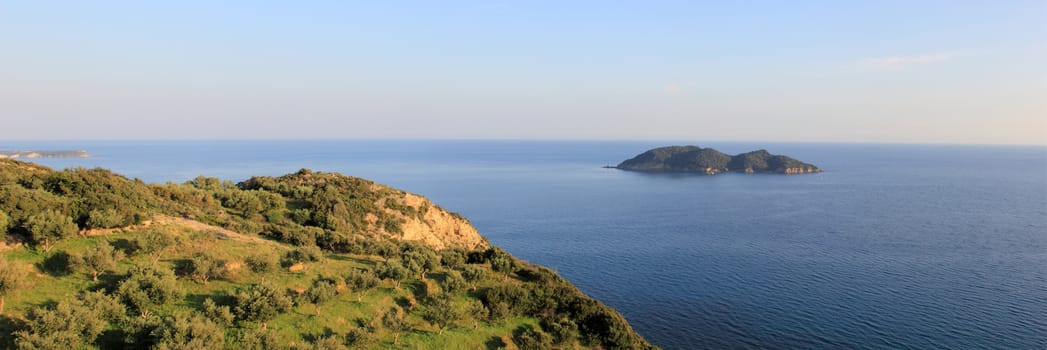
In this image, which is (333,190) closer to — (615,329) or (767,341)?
(615,329)

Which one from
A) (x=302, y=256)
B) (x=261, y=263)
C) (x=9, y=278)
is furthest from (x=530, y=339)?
(x=9, y=278)

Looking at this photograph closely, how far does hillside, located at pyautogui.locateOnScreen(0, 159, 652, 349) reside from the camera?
17531 millimetres

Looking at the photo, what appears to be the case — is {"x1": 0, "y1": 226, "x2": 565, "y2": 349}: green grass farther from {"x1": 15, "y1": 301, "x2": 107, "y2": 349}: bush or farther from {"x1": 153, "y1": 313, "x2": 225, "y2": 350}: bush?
{"x1": 153, "y1": 313, "x2": 225, "y2": 350}: bush

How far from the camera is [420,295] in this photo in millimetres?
26375

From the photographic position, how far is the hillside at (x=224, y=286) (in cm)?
1753

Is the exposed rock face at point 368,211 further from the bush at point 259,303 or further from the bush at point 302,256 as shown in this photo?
the bush at point 259,303

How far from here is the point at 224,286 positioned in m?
22.2

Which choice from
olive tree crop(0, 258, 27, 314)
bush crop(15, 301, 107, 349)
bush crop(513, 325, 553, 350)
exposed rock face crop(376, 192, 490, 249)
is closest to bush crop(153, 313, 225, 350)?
bush crop(15, 301, 107, 349)

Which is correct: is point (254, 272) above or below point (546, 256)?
above

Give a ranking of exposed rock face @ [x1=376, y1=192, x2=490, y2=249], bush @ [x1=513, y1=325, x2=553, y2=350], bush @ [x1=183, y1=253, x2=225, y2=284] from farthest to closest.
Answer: exposed rock face @ [x1=376, y1=192, x2=490, y2=249] → bush @ [x1=513, y1=325, x2=553, y2=350] → bush @ [x1=183, y1=253, x2=225, y2=284]

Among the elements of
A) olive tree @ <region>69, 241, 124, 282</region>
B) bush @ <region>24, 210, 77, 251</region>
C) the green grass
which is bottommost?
the green grass

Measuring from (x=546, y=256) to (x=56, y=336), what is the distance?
6426 cm

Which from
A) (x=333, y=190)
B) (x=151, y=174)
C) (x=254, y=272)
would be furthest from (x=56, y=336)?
(x=151, y=174)

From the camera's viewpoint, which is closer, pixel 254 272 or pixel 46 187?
pixel 254 272
